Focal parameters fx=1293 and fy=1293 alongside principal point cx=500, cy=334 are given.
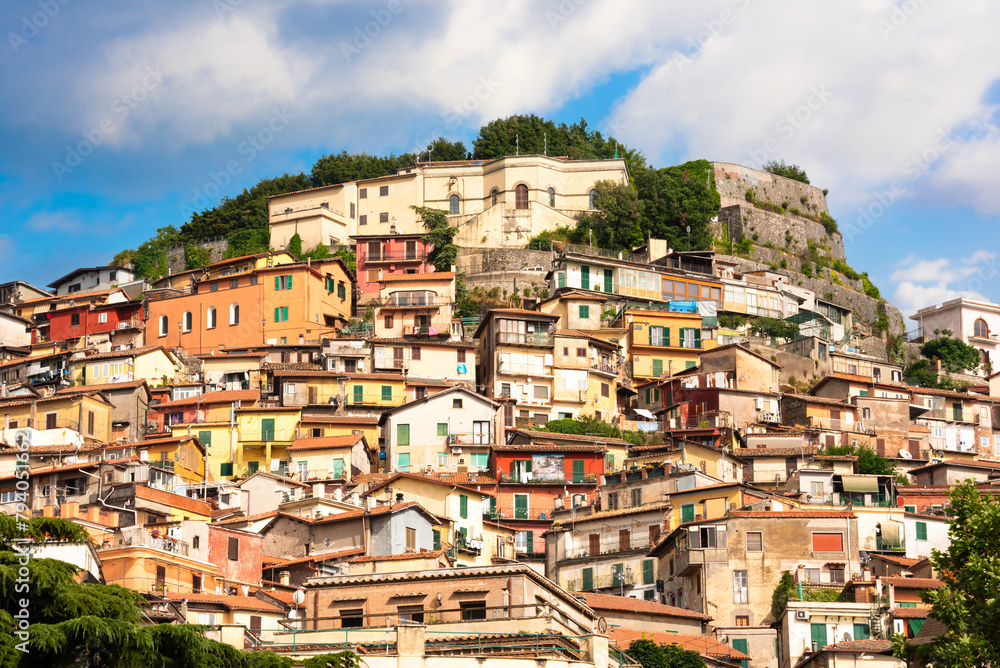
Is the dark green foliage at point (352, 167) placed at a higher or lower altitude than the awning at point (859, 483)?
higher

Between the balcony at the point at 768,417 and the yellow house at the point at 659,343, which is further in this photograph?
the yellow house at the point at 659,343

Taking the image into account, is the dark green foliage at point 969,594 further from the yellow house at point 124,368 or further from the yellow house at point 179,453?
the yellow house at point 124,368

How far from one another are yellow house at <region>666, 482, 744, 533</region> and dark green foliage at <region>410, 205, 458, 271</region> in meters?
38.5

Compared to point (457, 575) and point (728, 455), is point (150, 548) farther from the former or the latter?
point (728, 455)

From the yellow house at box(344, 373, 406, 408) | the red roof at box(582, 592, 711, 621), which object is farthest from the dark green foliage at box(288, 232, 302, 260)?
the red roof at box(582, 592, 711, 621)

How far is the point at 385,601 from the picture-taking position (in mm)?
33375

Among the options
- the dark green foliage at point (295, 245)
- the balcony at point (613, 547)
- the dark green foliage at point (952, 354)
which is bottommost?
the balcony at point (613, 547)

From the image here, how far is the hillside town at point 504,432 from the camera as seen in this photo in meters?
39.1

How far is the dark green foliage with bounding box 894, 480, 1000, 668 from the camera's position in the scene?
82.8ft

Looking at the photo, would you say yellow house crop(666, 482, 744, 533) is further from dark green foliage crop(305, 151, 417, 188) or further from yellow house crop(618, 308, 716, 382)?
dark green foliage crop(305, 151, 417, 188)

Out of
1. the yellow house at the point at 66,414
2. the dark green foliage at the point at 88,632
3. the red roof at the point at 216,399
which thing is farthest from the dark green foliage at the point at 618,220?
the dark green foliage at the point at 88,632

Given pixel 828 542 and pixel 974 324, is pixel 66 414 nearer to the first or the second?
pixel 828 542

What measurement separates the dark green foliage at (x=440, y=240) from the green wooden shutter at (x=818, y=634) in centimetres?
4800

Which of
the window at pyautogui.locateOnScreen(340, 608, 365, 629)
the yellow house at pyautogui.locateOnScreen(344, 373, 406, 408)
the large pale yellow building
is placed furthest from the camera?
the large pale yellow building
